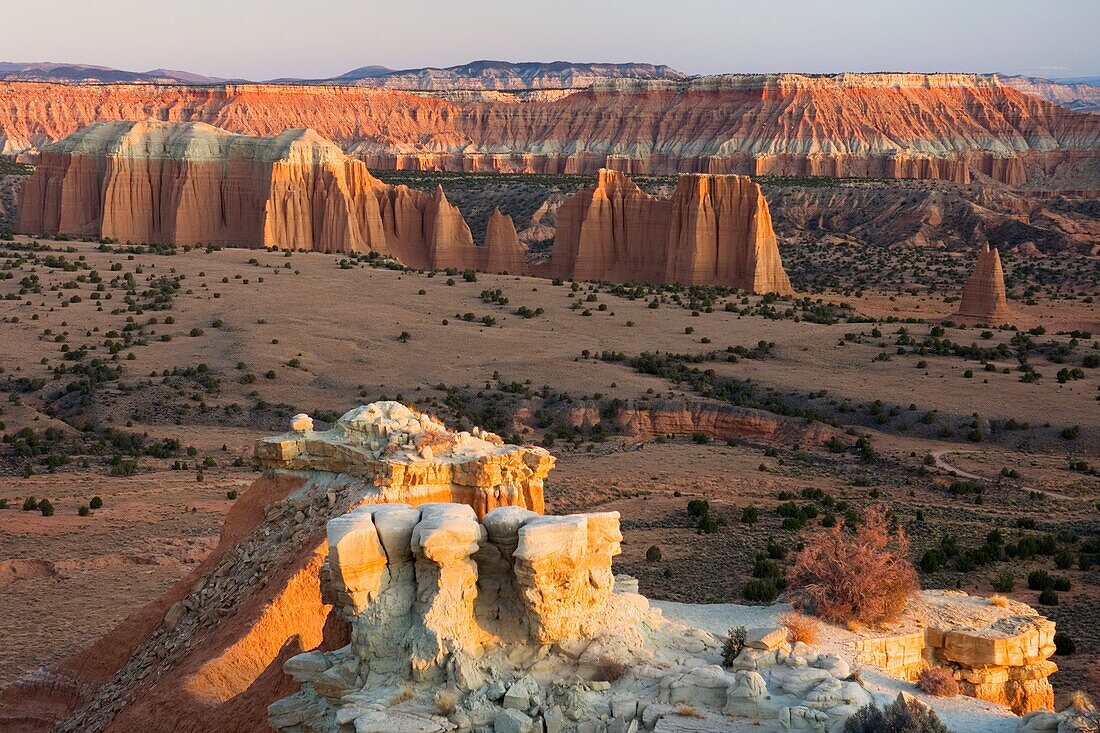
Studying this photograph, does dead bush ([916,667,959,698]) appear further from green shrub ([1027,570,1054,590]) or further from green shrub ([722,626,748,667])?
green shrub ([1027,570,1054,590])

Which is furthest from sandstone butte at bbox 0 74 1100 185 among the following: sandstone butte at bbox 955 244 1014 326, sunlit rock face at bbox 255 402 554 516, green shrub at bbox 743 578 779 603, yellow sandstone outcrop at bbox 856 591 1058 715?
yellow sandstone outcrop at bbox 856 591 1058 715

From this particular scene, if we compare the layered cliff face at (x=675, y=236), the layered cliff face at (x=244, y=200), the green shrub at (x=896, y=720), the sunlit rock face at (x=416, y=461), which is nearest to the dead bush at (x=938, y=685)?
the green shrub at (x=896, y=720)

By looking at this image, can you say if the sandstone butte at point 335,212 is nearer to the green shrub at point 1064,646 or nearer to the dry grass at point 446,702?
the green shrub at point 1064,646

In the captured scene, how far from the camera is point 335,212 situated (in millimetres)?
83125

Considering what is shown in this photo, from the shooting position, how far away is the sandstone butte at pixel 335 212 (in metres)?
74.9

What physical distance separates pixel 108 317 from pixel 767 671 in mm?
50529

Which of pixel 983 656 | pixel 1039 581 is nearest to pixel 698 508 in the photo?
pixel 1039 581

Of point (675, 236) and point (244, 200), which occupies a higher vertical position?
point (244, 200)

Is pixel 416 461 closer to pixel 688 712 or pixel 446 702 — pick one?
pixel 446 702

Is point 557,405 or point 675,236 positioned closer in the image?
point 557,405

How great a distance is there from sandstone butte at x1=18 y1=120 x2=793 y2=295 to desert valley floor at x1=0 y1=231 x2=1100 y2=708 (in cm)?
657

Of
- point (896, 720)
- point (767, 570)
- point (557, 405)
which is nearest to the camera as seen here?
point (896, 720)

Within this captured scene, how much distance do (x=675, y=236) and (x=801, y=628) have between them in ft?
206

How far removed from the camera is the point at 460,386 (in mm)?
46156
